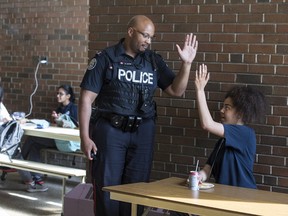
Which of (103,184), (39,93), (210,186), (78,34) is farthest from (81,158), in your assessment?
(210,186)

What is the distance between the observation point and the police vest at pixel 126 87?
358 centimetres

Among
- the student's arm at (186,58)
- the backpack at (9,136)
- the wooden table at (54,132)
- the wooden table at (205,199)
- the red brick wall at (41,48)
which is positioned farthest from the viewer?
the red brick wall at (41,48)

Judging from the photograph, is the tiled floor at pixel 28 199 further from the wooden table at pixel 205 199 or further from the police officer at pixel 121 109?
the wooden table at pixel 205 199

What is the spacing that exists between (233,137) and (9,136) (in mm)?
3482

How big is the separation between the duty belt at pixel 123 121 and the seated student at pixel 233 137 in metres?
0.47

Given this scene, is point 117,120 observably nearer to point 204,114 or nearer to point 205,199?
point 204,114

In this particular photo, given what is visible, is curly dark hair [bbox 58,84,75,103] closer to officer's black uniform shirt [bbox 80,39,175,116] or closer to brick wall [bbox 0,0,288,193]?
brick wall [bbox 0,0,288,193]

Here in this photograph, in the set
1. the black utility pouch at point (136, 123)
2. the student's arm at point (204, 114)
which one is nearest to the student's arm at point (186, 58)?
the student's arm at point (204, 114)

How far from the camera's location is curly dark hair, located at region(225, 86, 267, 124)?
3.53 m

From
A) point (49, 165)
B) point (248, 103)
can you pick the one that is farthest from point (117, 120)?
point (49, 165)

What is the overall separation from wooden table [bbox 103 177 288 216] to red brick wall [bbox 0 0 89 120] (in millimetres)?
4416

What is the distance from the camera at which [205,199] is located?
281cm

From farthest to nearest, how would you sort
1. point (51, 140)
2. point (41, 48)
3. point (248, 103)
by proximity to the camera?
point (41, 48), point (51, 140), point (248, 103)

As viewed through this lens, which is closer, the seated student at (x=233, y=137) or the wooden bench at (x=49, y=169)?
the seated student at (x=233, y=137)
